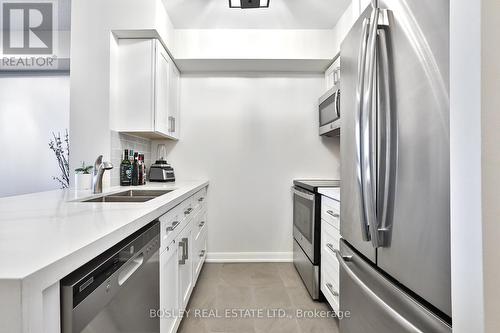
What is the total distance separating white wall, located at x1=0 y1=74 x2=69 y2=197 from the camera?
3.13 metres

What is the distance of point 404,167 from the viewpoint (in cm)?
69

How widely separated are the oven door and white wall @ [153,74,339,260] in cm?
30

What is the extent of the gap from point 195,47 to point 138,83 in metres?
0.83

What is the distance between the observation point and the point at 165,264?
132 centimetres

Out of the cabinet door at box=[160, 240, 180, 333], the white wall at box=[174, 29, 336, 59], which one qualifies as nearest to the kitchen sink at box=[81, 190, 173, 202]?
the cabinet door at box=[160, 240, 180, 333]

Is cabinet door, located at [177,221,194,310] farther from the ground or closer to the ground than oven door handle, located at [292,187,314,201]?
closer to the ground

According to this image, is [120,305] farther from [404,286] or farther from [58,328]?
[404,286]

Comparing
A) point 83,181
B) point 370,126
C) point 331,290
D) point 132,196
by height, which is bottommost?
point 331,290

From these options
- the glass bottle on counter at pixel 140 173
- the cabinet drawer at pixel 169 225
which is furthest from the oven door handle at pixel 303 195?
the glass bottle on counter at pixel 140 173

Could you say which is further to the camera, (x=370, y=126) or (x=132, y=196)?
(x=132, y=196)

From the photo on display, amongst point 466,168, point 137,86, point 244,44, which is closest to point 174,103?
point 137,86

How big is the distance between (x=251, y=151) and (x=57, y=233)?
2.48m

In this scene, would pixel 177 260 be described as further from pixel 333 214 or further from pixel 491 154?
pixel 491 154

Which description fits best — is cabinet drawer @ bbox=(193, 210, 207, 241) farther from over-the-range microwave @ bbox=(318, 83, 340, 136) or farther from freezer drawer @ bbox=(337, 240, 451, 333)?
over-the-range microwave @ bbox=(318, 83, 340, 136)
